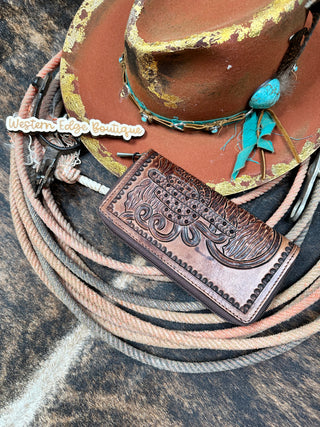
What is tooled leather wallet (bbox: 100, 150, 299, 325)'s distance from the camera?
80cm

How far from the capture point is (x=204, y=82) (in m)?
0.78

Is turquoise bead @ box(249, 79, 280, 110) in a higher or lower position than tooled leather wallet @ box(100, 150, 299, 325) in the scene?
higher

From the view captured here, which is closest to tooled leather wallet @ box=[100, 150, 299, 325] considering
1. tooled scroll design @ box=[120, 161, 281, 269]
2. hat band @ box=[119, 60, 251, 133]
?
tooled scroll design @ box=[120, 161, 281, 269]

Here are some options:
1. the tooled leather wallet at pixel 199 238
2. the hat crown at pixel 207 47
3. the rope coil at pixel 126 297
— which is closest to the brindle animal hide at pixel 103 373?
the rope coil at pixel 126 297

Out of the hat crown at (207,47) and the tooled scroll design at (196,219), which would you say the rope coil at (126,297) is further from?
the hat crown at (207,47)

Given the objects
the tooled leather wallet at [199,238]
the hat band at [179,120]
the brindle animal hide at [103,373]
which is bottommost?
the brindle animal hide at [103,373]

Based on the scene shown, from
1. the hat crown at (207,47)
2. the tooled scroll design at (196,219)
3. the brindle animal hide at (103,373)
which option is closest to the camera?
the hat crown at (207,47)

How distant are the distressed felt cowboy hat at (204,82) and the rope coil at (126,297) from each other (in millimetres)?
96

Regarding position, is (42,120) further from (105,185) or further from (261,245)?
(261,245)

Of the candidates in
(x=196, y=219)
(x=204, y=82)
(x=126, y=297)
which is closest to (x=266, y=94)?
(x=204, y=82)

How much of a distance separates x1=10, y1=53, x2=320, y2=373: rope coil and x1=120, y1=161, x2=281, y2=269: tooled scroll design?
13 centimetres

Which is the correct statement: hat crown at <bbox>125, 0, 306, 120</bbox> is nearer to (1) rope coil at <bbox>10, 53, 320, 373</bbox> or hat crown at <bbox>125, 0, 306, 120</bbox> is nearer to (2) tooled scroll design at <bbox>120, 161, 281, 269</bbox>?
(2) tooled scroll design at <bbox>120, 161, 281, 269</bbox>

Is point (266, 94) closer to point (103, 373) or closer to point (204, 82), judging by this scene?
point (204, 82)

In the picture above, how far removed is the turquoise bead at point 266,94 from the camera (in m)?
0.82
